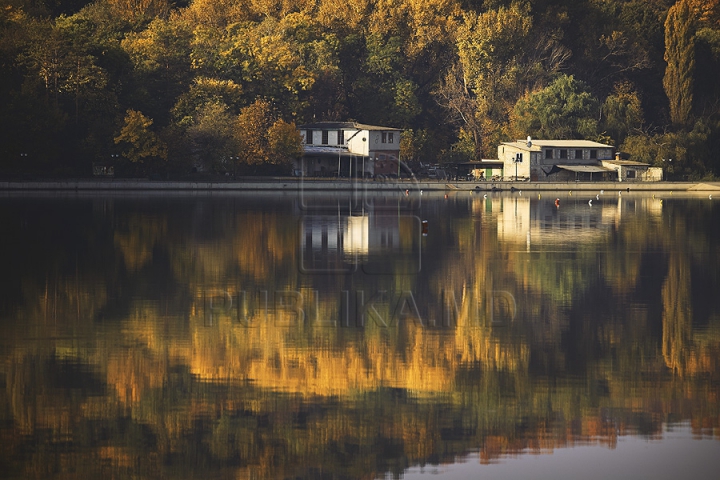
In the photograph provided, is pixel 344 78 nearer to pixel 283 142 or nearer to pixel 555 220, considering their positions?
pixel 283 142

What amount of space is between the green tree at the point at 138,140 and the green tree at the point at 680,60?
47468 mm

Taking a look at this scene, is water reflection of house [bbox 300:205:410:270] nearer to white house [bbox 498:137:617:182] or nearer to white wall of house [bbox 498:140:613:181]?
white wall of house [bbox 498:140:613:181]

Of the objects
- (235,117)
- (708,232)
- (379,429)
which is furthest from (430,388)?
(235,117)

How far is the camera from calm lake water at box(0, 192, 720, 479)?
12945 millimetres

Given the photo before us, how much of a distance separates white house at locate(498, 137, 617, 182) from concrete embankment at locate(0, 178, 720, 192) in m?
2.51

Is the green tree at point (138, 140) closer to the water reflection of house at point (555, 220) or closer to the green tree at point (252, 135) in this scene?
the green tree at point (252, 135)

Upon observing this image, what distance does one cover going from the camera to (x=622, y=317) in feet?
72.3

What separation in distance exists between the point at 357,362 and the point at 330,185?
73.9 metres

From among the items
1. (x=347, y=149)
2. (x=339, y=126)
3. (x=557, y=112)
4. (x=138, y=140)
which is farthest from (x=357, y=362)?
(x=557, y=112)

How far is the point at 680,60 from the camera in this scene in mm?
100750

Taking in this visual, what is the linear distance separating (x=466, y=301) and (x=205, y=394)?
9.76 metres

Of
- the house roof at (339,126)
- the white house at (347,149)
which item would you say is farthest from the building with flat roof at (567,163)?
A: the house roof at (339,126)

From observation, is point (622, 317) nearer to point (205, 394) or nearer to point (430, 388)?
point (430, 388)

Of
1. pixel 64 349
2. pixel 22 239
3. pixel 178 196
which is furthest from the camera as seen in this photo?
pixel 178 196
